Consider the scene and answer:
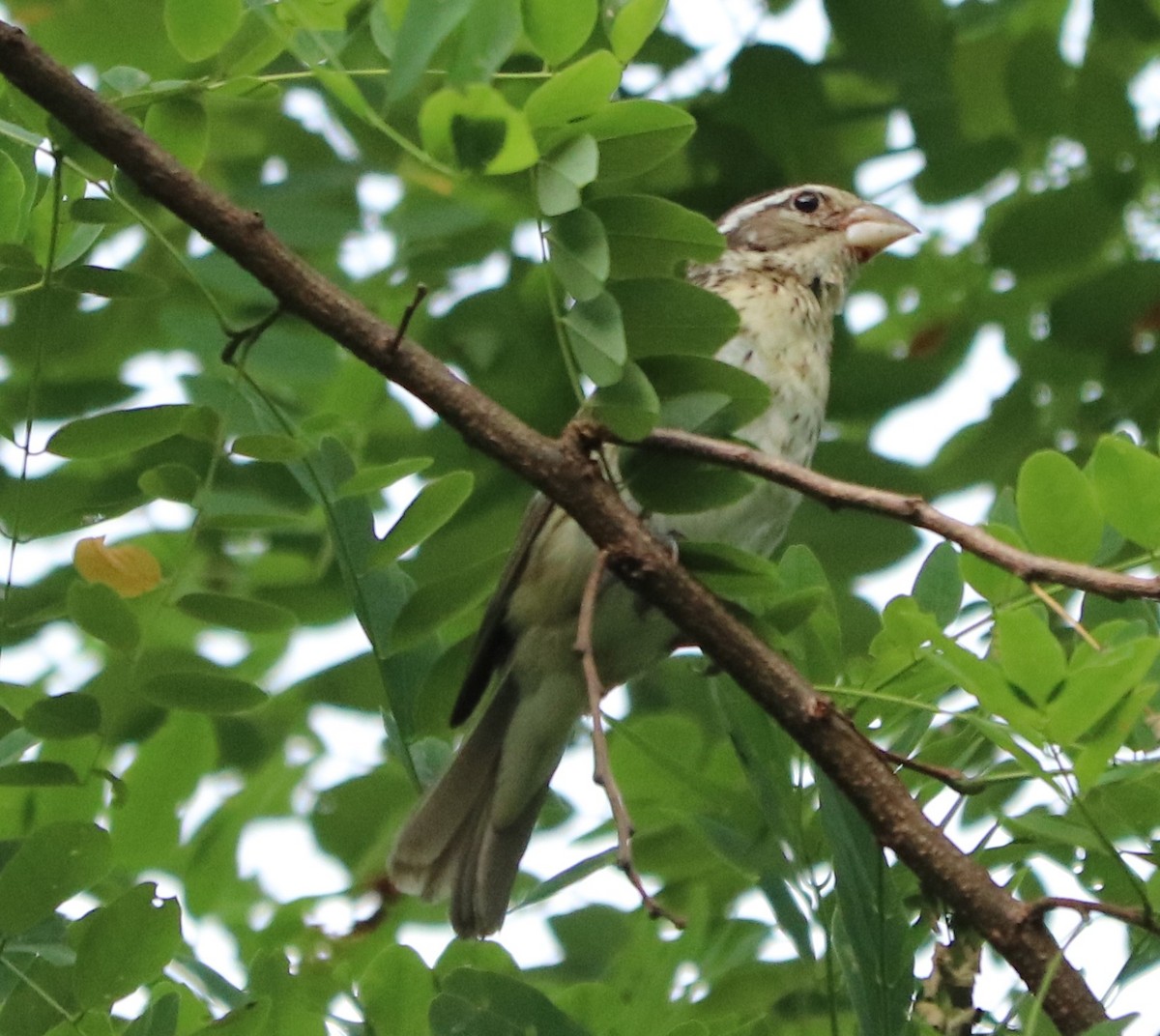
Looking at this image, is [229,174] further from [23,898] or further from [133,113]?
[23,898]

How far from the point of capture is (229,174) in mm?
4316

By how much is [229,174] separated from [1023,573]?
268cm

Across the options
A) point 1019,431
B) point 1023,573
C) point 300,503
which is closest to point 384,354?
point 1023,573

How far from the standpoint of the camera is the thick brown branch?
2.03 metres

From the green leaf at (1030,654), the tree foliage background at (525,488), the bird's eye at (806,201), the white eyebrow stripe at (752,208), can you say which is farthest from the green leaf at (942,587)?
the bird's eye at (806,201)

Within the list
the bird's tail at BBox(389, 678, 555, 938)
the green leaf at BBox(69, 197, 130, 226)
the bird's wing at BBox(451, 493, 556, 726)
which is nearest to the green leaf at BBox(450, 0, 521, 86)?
the green leaf at BBox(69, 197, 130, 226)

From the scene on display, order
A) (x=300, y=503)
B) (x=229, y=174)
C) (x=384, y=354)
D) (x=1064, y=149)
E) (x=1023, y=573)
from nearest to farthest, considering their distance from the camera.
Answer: (x=1023, y=573) < (x=384, y=354) < (x=300, y=503) < (x=229, y=174) < (x=1064, y=149)

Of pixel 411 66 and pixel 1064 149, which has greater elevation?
pixel 1064 149

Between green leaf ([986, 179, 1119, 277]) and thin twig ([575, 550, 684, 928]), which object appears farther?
green leaf ([986, 179, 1119, 277])

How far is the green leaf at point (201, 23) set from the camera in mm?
2490

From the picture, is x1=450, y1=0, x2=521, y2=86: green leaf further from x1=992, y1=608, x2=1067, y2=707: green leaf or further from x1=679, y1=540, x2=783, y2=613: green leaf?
x1=992, y1=608, x2=1067, y2=707: green leaf

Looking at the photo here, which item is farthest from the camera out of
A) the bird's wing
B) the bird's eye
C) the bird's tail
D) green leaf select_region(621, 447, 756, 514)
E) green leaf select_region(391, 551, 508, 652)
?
the bird's eye

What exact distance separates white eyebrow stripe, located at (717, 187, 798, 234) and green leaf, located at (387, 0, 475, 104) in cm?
219

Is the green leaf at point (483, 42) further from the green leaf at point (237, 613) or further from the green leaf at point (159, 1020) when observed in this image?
the green leaf at point (159, 1020)
